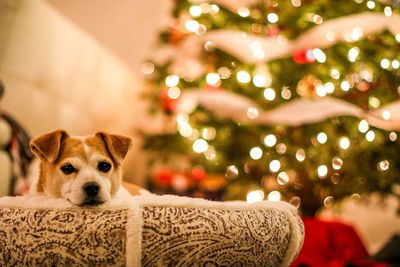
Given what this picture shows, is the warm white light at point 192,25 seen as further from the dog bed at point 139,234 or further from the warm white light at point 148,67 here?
the dog bed at point 139,234

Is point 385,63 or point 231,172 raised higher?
point 385,63

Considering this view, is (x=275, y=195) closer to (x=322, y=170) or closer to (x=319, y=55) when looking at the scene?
(x=322, y=170)

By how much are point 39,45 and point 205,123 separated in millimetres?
1014

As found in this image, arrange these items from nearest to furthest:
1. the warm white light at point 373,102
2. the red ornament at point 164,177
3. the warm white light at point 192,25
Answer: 1. the warm white light at point 373,102
2. the warm white light at point 192,25
3. the red ornament at point 164,177

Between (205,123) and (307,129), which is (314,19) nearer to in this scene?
(307,129)

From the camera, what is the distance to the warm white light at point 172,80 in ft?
9.83

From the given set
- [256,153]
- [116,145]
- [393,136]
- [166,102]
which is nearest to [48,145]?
[116,145]

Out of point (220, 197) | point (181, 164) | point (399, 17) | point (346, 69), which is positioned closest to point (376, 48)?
point (346, 69)

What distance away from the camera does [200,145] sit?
2881 mm

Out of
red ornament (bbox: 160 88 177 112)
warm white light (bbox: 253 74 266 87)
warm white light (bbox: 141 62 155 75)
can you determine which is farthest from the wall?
warm white light (bbox: 253 74 266 87)

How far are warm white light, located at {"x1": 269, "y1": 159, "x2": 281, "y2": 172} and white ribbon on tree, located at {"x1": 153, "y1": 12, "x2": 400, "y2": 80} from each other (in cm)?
56

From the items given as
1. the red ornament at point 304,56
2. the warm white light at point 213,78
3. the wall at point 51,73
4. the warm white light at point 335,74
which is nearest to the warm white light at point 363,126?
the warm white light at point 335,74

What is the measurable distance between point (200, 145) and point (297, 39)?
853 millimetres

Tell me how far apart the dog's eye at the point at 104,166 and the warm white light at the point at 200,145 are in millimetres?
1570
